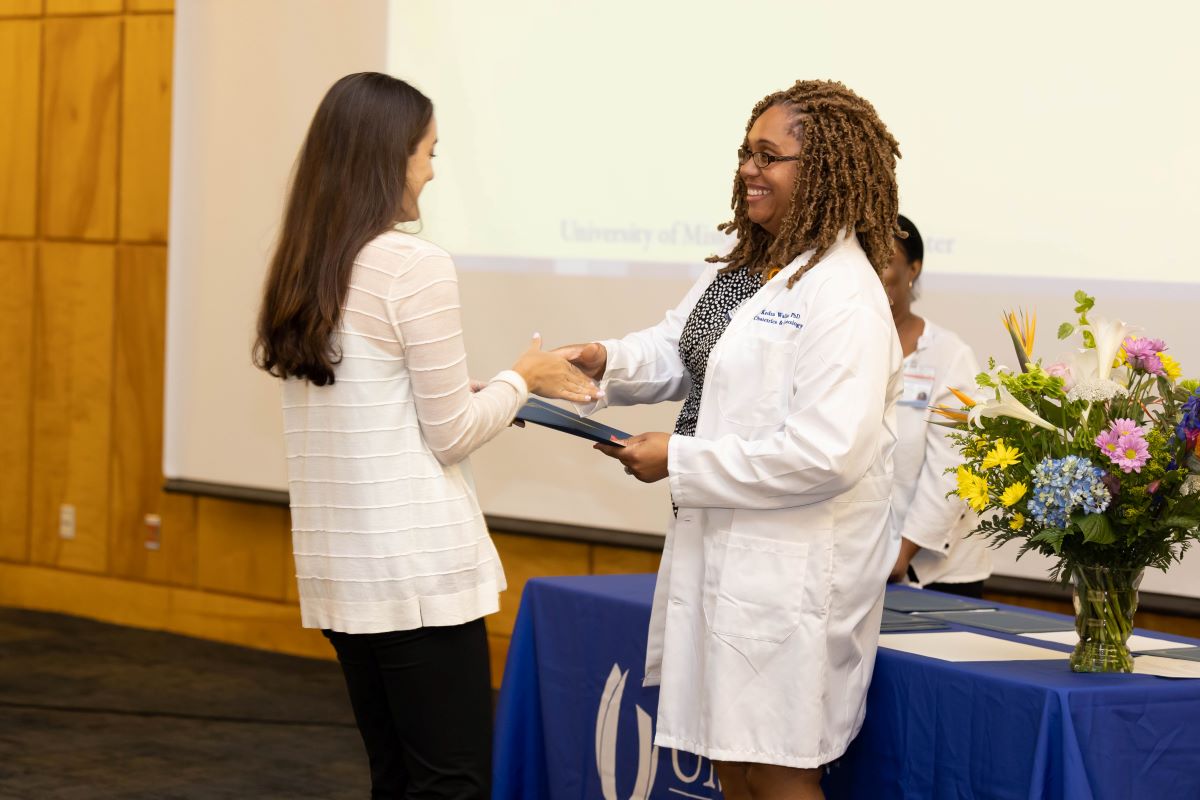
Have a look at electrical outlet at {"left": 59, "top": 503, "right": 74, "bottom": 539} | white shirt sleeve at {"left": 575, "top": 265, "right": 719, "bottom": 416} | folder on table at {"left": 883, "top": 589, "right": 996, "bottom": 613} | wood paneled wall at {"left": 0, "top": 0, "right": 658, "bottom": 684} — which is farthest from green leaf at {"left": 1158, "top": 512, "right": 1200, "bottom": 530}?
electrical outlet at {"left": 59, "top": 503, "right": 74, "bottom": 539}

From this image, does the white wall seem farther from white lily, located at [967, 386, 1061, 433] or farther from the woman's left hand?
the woman's left hand

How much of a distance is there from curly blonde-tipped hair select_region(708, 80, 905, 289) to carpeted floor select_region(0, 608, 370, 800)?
7.25 feet

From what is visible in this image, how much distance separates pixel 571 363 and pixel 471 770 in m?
0.79

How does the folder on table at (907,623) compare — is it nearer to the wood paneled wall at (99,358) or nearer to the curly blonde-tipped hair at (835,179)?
the curly blonde-tipped hair at (835,179)

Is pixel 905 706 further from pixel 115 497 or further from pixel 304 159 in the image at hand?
pixel 115 497

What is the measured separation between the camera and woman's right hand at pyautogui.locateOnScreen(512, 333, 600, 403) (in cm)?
237

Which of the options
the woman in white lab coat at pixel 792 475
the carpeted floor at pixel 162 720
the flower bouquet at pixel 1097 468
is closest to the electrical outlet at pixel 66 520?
the carpeted floor at pixel 162 720

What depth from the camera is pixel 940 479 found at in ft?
10.4

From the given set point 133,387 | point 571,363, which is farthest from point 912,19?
point 133,387

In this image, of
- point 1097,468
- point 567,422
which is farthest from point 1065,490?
point 567,422

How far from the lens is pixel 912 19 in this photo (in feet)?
12.5

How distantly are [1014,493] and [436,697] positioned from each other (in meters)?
0.93

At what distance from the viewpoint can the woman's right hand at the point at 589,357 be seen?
8.46 ft

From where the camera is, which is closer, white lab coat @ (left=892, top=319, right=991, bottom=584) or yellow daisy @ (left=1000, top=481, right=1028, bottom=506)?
yellow daisy @ (left=1000, top=481, right=1028, bottom=506)
